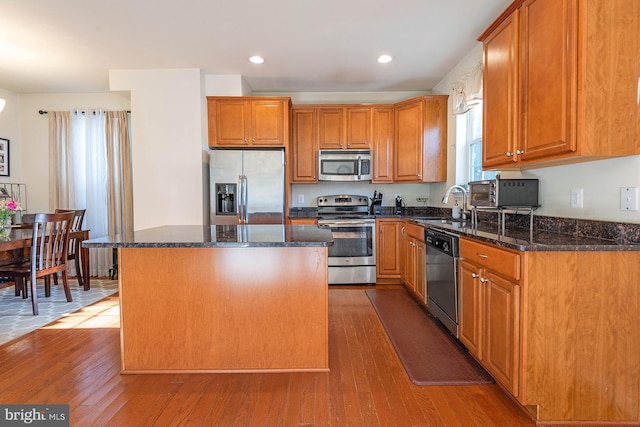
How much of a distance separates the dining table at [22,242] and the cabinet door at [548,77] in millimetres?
3899

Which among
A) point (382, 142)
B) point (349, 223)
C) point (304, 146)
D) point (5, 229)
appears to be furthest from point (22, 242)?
point (382, 142)

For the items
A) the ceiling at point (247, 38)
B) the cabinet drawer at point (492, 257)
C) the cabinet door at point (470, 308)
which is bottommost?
the cabinet door at point (470, 308)

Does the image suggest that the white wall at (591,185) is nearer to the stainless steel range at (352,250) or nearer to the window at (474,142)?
the window at (474,142)

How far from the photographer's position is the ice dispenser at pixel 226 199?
3.99 meters

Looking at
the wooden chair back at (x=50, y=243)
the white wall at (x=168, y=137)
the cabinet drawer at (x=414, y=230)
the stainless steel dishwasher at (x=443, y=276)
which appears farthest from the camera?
the white wall at (x=168, y=137)

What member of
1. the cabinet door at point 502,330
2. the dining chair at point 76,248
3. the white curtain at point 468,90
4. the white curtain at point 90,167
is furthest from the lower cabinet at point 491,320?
the white curtain at point 90,167

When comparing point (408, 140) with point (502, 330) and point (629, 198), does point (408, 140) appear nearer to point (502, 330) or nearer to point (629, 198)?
point (629, 198)

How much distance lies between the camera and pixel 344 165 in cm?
444

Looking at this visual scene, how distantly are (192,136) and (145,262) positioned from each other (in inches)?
91.4

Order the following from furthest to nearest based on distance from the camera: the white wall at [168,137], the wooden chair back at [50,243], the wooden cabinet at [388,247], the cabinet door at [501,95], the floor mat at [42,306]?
1. the wooden cabinet at [388,247]
2. the white wall at [168,137]
3. the wooden chair back at [50,243]
4. the floor mat at [42,306]
5. the cabinet door at [501,95]

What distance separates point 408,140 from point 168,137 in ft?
9.95

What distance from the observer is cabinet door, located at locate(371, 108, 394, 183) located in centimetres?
444

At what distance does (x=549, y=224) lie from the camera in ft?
7.31

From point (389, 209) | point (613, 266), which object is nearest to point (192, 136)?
point (389, 209)
